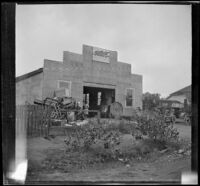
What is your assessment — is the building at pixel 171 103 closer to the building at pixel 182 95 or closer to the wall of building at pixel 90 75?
the building at pixel 182 95

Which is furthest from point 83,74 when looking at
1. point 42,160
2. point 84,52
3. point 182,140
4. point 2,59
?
point 2,59

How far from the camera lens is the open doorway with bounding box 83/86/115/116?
13.3m

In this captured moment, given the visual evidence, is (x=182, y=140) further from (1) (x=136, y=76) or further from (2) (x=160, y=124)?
(1) (x=136, y=76)

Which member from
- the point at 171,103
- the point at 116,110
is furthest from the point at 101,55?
the point at 171,103

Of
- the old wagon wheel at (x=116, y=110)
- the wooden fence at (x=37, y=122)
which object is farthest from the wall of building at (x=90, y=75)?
the wooden fence at (x=37, y=122)

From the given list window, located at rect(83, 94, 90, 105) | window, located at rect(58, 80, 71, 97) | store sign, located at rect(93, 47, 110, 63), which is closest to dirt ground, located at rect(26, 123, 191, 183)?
window, located at rect(58, 80, 71, 97)

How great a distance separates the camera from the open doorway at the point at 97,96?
1331 cm

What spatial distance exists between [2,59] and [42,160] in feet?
10.7

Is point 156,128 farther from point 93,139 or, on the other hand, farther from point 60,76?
point 60,76

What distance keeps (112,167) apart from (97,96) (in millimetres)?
8417

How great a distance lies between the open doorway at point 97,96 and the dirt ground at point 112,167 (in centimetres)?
541

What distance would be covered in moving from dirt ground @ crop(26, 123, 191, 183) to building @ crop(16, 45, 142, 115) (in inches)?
185

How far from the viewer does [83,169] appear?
209 inches

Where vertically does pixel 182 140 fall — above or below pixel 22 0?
below
